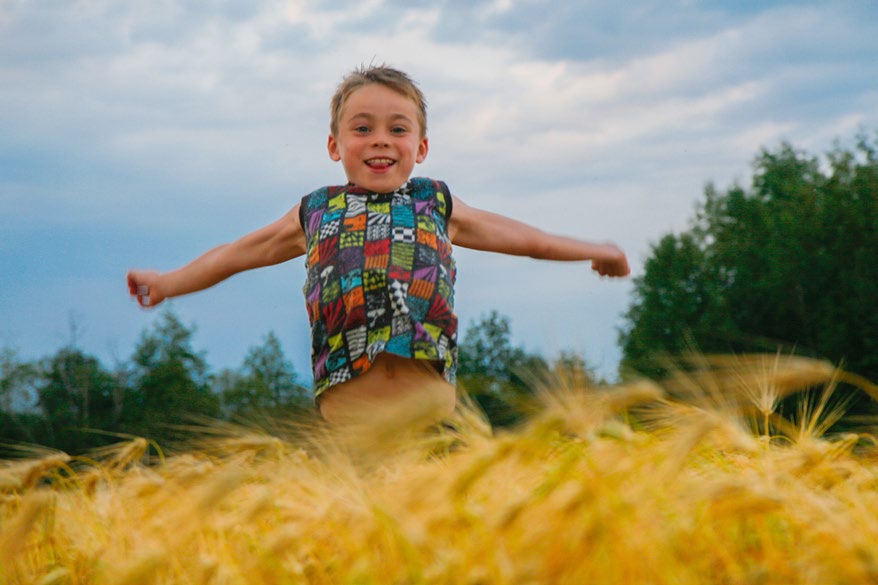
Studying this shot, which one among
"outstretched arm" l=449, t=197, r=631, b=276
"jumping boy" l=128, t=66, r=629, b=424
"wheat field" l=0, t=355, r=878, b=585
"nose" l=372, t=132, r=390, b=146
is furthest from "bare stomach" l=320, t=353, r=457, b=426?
"nose" l=372, t=132, r=390, b=146

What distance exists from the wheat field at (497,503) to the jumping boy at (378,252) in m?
0.51

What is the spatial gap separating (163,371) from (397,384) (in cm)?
1939

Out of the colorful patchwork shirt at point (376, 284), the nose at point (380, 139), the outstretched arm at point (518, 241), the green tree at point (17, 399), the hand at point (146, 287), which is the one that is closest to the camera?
the colorful patchwork shirt at point (376, 284)

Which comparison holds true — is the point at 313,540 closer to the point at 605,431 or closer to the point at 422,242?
the point at 605,431

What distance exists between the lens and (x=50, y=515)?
2328mm

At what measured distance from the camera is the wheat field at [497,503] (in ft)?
5.33

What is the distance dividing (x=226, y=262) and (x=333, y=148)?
0.64 m

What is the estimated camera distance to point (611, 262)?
3.76 m

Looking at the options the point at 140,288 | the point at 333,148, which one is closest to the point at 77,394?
the point at 140,288

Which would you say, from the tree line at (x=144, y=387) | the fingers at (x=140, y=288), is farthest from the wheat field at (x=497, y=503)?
the tree line at (x=144, y=387)

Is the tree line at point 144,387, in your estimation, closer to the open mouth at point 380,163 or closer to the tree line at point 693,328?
the tree line at point 693,328

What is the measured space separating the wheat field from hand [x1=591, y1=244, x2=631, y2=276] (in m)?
1.02

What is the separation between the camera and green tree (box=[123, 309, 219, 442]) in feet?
64.9

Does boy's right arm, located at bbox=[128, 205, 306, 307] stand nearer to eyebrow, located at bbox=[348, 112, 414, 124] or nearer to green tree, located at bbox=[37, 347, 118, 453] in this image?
eyebrow, located at bbox=[348, 112, 414, 124]
